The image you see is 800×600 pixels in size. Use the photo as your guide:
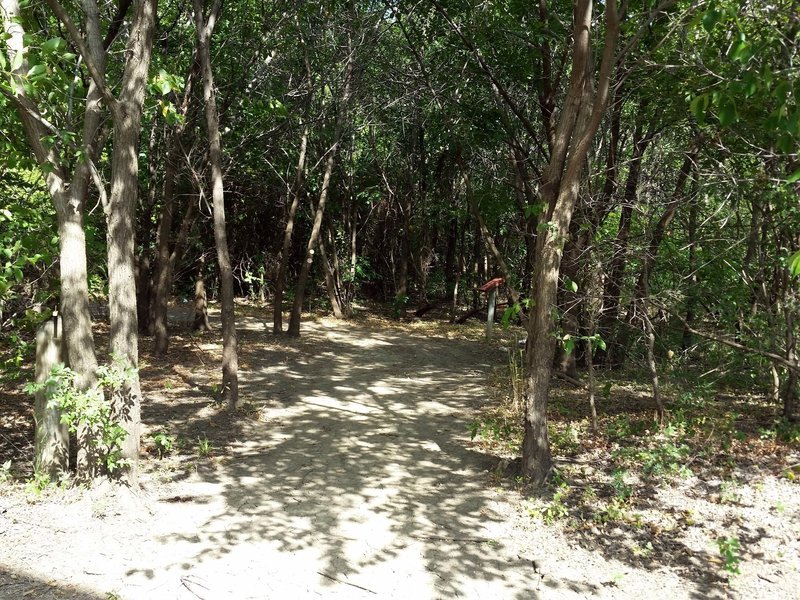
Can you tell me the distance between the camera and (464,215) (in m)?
17.1

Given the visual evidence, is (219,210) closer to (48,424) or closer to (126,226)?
(126,226)

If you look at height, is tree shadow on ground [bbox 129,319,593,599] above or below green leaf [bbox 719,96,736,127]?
below

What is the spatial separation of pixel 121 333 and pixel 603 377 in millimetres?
7863

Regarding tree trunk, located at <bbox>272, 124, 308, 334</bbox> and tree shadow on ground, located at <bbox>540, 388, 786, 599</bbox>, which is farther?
tree trunk, located at <bbox>272, 124, 308, 334</bbox>

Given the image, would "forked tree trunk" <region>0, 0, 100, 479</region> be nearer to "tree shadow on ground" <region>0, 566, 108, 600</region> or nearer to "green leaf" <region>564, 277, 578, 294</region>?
"tree shadow on ground" <region>0, 566, 108, 600</region>

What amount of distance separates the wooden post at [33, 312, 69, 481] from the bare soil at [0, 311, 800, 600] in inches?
10.8

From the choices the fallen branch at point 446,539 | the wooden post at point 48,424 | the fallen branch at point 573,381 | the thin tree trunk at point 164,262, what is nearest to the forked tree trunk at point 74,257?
the wooden post at point 48,424

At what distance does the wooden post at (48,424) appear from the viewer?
5.51m

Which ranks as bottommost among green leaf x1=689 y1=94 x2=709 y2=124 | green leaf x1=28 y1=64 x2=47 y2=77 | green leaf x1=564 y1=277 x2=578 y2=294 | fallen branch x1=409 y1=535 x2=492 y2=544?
fallen branch x1=409 y1=535 x2=492 y2=544

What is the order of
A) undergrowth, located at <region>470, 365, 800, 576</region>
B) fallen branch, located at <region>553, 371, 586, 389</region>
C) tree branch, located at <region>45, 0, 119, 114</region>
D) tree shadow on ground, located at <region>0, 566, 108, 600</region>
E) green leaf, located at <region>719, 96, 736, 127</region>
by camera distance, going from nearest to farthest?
1. green leaf, located at <region>719, 96, 736, 127</region>
2. tree shadow on ground, located at <region>0, 566, 108, 600</region>
3. tree branch, located at <region>45, 0, 119, 114</region>
4. undergrowth, located at <region>470, 365, 800, 576</region>
5. fallen branch, located at <region>553, 371, 586, 389</region>

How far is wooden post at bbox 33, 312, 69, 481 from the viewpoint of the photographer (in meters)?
5.51

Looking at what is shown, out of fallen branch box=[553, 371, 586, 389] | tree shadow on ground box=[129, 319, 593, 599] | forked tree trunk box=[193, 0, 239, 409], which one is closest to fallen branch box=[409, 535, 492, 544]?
tree shadow on ground box=[129, 319, 593, 599]

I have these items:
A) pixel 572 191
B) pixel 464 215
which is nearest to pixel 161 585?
pixel 572 191

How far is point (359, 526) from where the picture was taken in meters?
5.39
